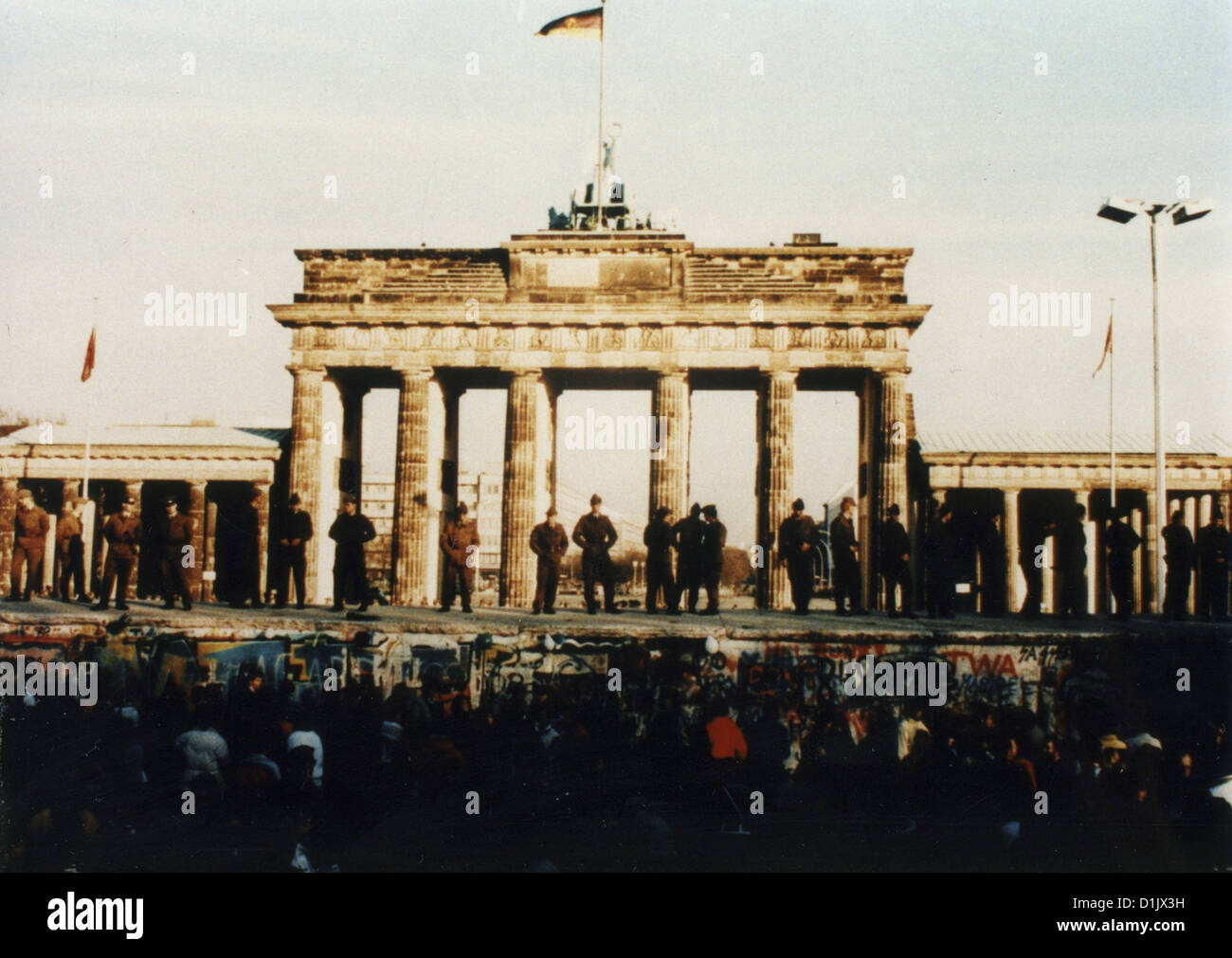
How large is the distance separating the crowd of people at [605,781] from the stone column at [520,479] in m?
15.2

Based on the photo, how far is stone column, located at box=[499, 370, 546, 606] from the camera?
32.2 m

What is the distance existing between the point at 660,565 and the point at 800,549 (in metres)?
2.73

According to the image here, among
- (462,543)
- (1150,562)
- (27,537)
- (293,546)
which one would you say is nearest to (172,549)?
(293,546)

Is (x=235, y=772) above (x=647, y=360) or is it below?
below

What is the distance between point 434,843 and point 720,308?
1936 cm

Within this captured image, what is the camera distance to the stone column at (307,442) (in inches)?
1304

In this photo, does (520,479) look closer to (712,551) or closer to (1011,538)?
(712,551)

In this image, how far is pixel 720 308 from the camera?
32.0 m

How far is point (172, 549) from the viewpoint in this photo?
65.8 ft

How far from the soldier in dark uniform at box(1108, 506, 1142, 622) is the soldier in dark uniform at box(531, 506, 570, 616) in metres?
9.53

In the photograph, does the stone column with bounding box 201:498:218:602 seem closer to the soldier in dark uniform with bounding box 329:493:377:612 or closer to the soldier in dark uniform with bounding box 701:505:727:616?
the soldier in dark uniform with bounding box 329:493:377:612

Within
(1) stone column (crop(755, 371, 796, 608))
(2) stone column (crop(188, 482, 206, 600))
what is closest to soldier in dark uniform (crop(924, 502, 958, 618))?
(1) stone column (crop(755, 371, 796, 608))
